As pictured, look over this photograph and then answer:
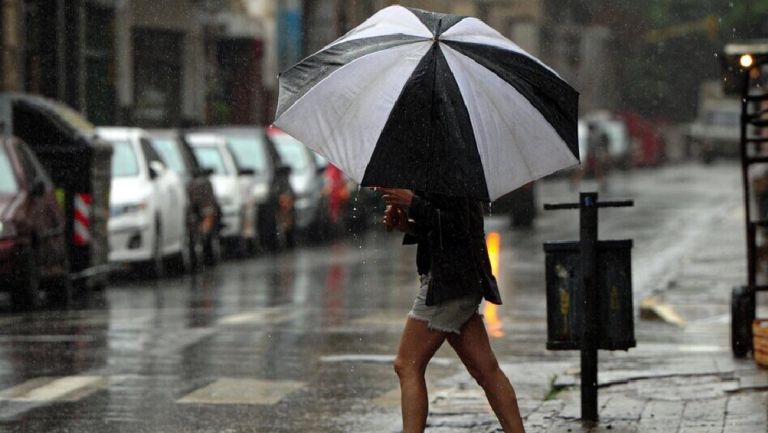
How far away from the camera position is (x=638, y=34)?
3816 inches

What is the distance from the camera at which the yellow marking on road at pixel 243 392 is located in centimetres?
1039

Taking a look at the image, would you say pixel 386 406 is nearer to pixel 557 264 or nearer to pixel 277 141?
pixel 557 264

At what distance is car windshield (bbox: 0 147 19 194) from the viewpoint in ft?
55.4

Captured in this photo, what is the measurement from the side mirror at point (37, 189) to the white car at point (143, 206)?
10.8 ft

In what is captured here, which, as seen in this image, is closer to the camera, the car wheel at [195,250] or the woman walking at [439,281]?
the woman walking at [439,281]

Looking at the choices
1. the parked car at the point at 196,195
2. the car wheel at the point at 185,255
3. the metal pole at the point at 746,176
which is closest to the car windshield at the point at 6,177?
the car wheel at the point at 185,255

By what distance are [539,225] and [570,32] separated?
55.5 m

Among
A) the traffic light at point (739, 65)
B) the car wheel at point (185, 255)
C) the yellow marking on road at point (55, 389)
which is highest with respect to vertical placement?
the traffic light at point (739, 65)

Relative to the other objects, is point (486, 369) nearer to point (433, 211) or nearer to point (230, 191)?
point (433, 211)

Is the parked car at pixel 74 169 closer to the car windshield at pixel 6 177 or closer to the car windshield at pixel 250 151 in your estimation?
the car windshield at pixel 6 177

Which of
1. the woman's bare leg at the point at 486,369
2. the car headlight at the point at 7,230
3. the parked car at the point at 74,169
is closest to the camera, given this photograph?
the woman's bare leg at the point at 486,369

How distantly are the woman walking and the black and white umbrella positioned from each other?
0.94 feet

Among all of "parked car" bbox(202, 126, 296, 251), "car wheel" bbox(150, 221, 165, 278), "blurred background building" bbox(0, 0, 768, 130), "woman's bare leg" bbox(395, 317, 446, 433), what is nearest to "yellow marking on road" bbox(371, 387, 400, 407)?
"woman's bare leg" bbox(395, 317, 446, 433)

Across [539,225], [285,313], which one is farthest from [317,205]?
[285,313]
